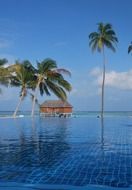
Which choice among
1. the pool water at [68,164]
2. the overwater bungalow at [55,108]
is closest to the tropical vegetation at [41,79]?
the overwater bungalow at [55,108]

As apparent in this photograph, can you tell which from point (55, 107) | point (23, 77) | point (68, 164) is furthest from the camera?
point (55, 107)

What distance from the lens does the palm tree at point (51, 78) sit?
39.0 metres

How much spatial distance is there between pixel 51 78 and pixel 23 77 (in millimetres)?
3081

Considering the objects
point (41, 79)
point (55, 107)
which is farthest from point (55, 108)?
point (41, 79)

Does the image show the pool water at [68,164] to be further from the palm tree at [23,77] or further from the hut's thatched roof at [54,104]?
the hut's thatched roof at [54,104]

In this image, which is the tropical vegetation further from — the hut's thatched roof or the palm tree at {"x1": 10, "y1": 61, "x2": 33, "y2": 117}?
the hut's thatched roof

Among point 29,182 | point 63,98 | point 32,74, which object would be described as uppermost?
point 32,74

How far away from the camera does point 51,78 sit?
1544 inches

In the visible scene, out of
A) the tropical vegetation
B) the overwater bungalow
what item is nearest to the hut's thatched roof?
the overwater bungalow

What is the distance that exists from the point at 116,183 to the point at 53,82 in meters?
32.4

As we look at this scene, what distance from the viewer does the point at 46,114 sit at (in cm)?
5028

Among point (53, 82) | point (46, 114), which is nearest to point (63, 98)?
point (53, 82)

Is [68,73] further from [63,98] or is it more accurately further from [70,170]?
[70,170]

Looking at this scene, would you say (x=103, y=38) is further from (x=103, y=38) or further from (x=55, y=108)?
(x=55, y=108)
